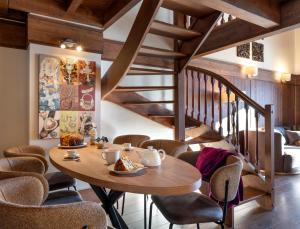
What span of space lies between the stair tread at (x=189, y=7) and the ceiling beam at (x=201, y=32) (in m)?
0.09

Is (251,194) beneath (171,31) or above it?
beneath

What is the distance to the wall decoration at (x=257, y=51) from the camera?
6571 mm

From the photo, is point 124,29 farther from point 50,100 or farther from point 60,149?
point 60,149

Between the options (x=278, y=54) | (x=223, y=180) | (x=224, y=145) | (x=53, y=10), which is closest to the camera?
(x=223, y=180)

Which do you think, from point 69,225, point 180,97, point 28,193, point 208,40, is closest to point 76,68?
point 180,97

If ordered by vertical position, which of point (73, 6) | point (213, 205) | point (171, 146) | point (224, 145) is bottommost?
point (213, 205)

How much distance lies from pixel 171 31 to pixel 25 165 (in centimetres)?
220

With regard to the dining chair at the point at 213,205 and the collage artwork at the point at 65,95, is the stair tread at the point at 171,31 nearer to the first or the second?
the collage artwork at the point at 65,95

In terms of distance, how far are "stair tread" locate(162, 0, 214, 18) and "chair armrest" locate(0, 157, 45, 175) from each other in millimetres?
2246

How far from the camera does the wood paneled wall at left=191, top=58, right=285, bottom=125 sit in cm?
558

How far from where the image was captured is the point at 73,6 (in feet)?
10.6

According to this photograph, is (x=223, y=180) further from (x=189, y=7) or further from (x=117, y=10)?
(x=117, y=10)

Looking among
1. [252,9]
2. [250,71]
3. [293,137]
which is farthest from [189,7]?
[293,137]

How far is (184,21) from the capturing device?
4.34m
